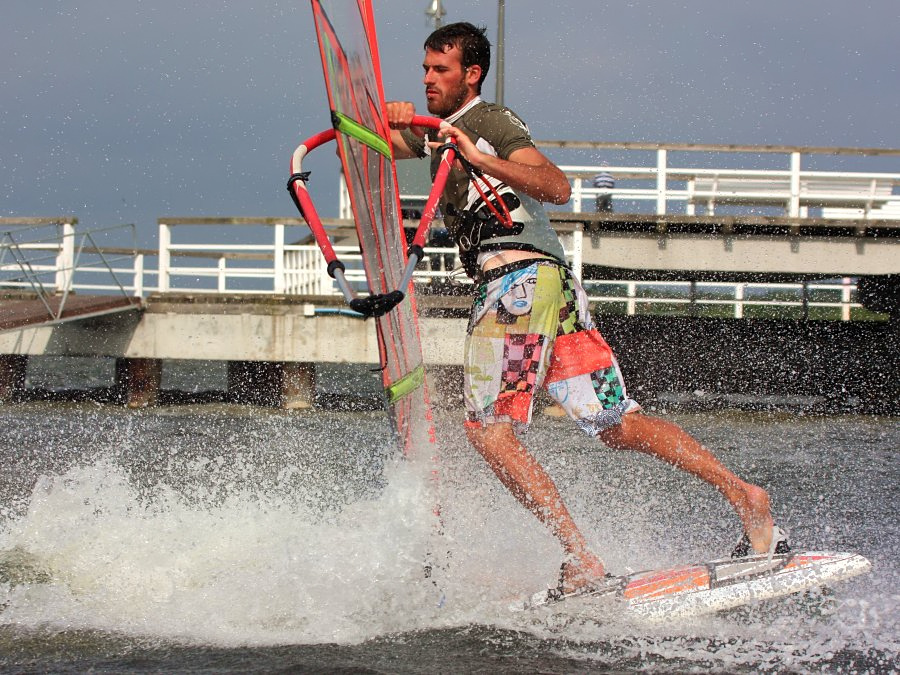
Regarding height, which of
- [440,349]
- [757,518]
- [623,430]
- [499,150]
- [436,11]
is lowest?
[440,349]

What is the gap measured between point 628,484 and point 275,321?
24.9 ft

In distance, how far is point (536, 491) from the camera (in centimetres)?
342

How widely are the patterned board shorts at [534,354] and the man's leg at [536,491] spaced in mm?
62

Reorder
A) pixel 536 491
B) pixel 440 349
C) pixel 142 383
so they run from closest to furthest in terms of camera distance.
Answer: pixel 536 491, pixel 440 349, pixel 142 383

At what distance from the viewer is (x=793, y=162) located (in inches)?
567

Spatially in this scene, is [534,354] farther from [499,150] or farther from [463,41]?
[463,41]

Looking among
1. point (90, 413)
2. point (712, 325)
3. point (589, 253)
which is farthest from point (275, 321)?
point (712, 325)

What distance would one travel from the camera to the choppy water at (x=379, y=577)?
287 centimetres

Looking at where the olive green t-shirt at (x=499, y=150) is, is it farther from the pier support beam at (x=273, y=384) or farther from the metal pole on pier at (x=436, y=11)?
the metal pole on pier at (x=436, y=11)

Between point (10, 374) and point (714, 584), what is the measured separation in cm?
1328

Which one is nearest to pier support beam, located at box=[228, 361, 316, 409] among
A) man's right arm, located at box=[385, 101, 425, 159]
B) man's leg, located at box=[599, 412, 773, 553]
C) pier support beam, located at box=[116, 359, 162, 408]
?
pier support beam, located at box=[116, 359, 162, 408]

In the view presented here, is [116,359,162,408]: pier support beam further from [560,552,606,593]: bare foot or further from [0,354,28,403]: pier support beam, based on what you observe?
[560,552,606,593]: bare foot

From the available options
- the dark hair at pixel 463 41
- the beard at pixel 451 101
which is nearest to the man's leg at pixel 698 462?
the beard at pixel 451 101

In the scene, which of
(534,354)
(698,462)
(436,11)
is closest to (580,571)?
(698,462)
